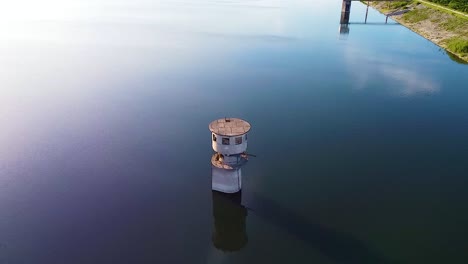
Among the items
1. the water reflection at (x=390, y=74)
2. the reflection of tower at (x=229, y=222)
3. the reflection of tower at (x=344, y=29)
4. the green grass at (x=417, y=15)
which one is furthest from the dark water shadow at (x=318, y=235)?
the green grass at (x=417, y=15)

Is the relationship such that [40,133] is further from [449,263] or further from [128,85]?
[449,263]

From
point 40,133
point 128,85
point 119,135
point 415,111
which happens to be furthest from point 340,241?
point 128,85

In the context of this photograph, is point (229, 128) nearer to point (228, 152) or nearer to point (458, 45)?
point (228, 152)

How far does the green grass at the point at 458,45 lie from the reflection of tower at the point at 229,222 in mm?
53688

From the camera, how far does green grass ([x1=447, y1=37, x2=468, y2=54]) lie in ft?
195

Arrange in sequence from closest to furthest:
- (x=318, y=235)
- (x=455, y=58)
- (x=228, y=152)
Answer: (x=318, y=235)
(x=228, y=152)
(x=455, y=58)

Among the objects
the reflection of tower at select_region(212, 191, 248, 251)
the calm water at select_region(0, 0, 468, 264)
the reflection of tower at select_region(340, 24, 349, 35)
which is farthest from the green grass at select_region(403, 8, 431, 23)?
the reflection of tower at select_region(212, 191, 248, 251)

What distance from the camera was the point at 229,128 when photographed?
2261 centimetres

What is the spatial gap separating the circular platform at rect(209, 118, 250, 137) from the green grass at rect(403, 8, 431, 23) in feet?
265

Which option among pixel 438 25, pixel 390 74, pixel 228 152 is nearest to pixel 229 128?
pixel 228 152

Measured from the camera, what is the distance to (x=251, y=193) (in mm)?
24844

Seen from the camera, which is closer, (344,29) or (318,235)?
(318,235)

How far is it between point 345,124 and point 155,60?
32342 mm

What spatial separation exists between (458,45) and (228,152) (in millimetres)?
56592
